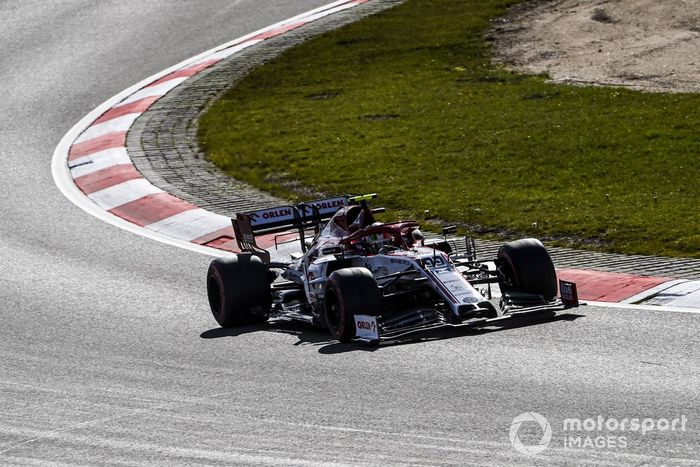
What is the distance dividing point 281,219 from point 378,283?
82.3 inches

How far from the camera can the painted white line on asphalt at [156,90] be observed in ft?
77.0

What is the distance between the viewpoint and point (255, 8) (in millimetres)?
28438

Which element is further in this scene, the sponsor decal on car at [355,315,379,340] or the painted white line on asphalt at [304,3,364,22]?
the painted white line on asphalt at [304,3,364,22]

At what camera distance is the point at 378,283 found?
11.1 metres

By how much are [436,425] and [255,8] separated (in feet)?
70.3

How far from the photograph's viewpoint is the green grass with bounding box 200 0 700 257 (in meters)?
15.1

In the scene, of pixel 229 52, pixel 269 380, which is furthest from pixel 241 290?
pixel 229 52

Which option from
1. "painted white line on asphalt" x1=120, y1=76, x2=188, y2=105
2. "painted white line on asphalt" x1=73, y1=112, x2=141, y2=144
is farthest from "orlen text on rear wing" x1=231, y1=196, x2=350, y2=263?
"painted white line on asphalt" x1=120, y1=76, x2=188, y2=105

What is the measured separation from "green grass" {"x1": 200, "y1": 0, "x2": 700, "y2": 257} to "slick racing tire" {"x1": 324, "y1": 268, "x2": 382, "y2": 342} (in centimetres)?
413

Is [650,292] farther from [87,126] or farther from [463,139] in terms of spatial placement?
[87,126]

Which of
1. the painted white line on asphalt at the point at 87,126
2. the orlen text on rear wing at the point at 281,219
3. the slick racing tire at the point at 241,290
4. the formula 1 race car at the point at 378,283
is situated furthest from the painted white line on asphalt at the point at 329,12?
the slick racing tire at the point at 241,290

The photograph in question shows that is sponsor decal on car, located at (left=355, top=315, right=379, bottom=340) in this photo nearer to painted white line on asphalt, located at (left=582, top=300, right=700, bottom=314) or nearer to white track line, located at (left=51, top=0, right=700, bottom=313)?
painted white line on asphalt, located at (left=582, top=300, right=700, bottom=314)

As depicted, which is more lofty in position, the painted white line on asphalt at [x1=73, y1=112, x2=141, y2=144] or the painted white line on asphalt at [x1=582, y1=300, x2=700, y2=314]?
the painted white line on asphalt at [x1=73, y1=112, x2=141, y2=144]

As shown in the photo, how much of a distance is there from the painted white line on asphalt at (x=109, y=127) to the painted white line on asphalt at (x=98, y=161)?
1137 millimetres
